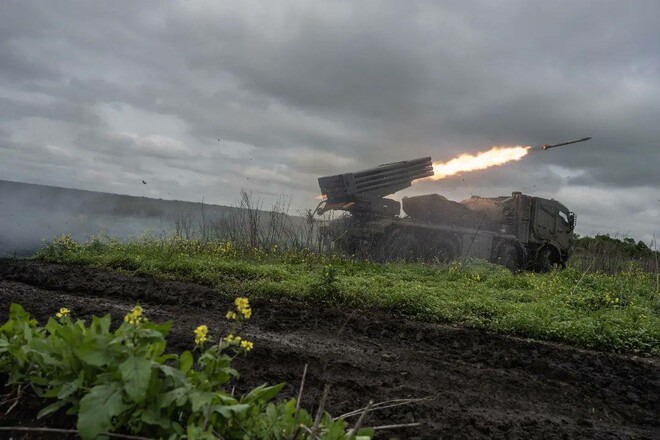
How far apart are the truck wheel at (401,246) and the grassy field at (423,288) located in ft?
11.0

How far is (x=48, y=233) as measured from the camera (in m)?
21.0

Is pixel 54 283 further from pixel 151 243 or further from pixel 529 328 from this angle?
pixel 529 328

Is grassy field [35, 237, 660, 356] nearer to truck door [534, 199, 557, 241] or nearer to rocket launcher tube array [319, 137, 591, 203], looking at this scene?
rocket launcher tube array [319, 137, 591, 203]

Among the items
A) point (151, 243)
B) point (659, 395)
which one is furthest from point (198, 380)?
point (151, 243)

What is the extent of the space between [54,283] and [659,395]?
354 inches

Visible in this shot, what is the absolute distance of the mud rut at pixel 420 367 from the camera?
4051 mm

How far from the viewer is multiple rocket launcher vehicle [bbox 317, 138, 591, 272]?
1653cm

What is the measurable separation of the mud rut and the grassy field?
0.59 meters

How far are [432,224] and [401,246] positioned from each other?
1.71 m

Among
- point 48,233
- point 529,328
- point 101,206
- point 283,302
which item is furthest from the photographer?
point 101,206

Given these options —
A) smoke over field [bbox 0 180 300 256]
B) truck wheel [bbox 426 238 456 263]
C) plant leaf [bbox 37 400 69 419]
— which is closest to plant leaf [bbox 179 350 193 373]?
plant leaf [bbox 37 400 69 419]

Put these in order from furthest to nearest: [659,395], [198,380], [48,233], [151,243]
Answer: [48,233], [151,243], [659,395], [198,380]

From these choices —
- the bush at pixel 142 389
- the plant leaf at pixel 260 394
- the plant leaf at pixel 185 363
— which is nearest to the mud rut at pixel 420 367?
the plant leaf at pixel 260 394

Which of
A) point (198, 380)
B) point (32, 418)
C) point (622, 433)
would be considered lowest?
point (622, 433)
